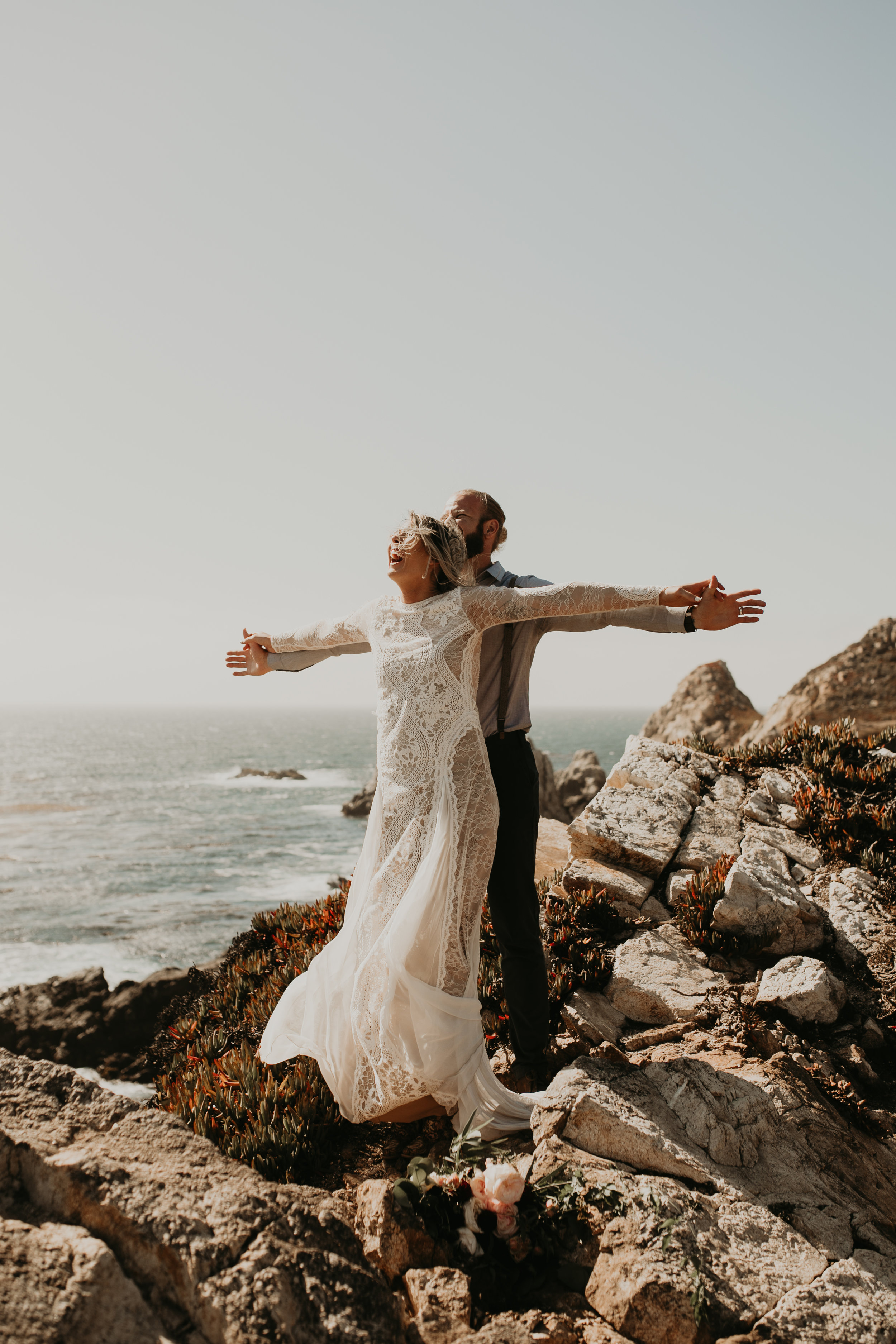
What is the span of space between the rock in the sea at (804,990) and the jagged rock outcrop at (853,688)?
10990mm

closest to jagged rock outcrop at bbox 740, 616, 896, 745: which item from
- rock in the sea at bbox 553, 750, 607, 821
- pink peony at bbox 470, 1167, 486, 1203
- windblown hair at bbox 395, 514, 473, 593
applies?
windblown hair at bbox 395, 514, 473, 593

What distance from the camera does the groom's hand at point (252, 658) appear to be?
5.31 m

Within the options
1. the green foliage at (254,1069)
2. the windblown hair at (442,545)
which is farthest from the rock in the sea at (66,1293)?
the windblown hair at (442,545)

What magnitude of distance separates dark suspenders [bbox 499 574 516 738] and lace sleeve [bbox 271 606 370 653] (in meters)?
0.85

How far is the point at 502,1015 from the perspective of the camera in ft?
17.5

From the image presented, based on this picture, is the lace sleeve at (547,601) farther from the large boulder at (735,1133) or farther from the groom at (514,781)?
the large boulder at (735,1133)

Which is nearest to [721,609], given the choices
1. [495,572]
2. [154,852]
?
[495,572]

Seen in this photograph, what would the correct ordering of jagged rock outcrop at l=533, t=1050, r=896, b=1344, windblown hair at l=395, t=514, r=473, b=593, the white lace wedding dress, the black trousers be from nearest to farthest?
jagged rock outcrop at l=533, t=1050, r=896, b=1344, the white lace wedding dress, windblown hair at l=395, t=514, r=473, b=593, the black trousers

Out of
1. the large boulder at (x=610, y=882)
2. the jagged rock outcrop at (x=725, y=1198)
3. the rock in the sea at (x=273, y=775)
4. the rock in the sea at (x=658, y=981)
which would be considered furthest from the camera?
the rock in the sea at (x=273, y=775)

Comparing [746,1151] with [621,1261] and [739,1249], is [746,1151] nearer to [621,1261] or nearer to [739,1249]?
[739,1249]

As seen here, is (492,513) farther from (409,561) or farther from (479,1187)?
(479,1187)

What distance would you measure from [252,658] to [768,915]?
4301 millimetres

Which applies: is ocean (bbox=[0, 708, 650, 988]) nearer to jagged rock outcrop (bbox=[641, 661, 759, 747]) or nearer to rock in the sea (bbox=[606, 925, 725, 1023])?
rock in the sea (bbox=[606, 925, 725, 1023])

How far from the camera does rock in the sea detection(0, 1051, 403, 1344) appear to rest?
2254 mm
